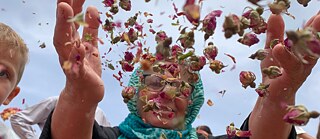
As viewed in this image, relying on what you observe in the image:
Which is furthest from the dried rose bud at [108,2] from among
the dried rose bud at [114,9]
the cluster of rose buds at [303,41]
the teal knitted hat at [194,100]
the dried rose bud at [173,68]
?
the cluster of rose buds at [303,41]

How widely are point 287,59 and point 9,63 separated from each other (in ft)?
Result: 4.07

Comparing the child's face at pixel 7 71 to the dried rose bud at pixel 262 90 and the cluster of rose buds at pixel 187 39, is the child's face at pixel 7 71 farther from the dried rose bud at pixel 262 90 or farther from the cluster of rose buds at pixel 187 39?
the dried rose bud at pixel 262 90

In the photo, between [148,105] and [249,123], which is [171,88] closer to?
[148,105]

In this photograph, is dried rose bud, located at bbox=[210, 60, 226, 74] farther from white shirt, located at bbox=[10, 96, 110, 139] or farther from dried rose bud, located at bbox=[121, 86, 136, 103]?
white shirt, located at bbox=[10, 96, 110, 139]

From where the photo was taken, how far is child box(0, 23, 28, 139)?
233cm

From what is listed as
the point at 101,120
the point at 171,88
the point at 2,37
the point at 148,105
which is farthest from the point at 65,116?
the point at 101,120

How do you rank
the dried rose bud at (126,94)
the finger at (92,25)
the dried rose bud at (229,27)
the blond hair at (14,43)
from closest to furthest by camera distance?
the dried rose bud at (229,27) < the finger at (92,25) < the dried rose bud at (126,94) < the blond hair at (14,43)

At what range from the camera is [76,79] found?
199 cm

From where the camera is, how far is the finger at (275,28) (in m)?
2.04

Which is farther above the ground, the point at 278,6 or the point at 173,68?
the point at 278,6

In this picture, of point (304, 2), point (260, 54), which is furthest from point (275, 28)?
point (304, 2)

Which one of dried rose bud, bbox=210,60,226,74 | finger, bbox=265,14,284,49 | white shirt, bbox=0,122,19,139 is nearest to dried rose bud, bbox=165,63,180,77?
dried rose bud, bbox=210,60,226,74

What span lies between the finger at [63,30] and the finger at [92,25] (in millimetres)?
290

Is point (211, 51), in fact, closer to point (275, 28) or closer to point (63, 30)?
point (275, 28)
